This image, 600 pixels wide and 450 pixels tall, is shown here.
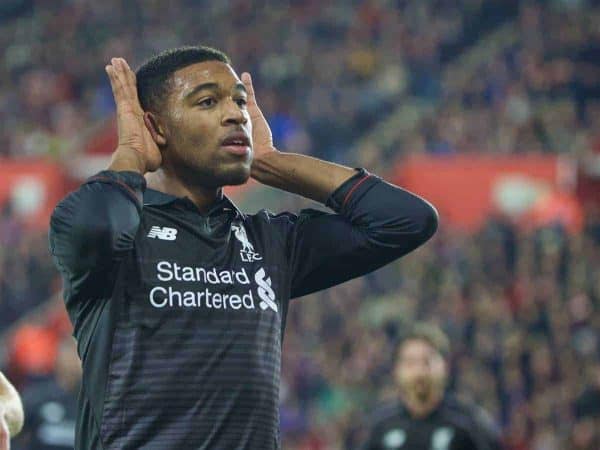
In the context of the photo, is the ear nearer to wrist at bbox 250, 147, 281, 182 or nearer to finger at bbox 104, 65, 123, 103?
finger at bbox 104, 65, 123, 103

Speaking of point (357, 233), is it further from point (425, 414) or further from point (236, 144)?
point (425, 414)

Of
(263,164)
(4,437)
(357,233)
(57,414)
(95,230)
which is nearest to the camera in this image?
(95,230)

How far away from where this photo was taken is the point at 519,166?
13.5 m

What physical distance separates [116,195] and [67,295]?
0.28m

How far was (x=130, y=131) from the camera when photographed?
11.0 ft

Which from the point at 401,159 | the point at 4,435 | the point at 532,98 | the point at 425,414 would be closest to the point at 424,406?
the point at 425,414

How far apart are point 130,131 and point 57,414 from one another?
4.00 metres

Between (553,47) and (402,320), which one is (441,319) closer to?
(402,320)

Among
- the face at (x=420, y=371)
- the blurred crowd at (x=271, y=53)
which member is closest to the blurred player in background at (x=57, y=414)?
the face at (x=420, y=371)

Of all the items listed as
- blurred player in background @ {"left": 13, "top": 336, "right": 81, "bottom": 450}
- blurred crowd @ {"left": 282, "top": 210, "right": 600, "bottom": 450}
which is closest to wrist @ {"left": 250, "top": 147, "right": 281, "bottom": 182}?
blurred player in background @ {"left": 13, "top": 336, "right": 81, "bottom": 450}

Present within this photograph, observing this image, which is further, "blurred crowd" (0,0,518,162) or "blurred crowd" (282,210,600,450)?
"blurred crowd" (0,0,518,162)

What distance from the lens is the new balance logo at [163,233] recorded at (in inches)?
132

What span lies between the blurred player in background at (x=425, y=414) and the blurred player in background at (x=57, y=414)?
1.50 meters

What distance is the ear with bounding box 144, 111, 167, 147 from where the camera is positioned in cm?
344
